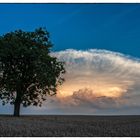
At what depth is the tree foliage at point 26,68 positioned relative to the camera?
224ft

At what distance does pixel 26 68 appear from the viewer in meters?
69.6

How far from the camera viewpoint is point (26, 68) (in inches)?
2739

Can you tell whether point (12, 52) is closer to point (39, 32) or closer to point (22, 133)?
point (39, 32)

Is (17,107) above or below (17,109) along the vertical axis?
above

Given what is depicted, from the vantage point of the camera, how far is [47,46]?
231 ft

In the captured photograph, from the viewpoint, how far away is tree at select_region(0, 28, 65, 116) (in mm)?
68250

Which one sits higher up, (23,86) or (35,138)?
(23,86)

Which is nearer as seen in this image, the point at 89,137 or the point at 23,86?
the point at 89,137

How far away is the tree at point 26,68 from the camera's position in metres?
68.2

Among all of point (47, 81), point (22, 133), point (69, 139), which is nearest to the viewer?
point (69, 139)

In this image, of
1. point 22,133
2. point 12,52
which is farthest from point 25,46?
point 22,133

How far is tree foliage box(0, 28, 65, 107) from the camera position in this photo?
68.2m

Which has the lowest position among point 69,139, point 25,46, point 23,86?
point 69,139

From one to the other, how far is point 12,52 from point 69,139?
36.6 metres
